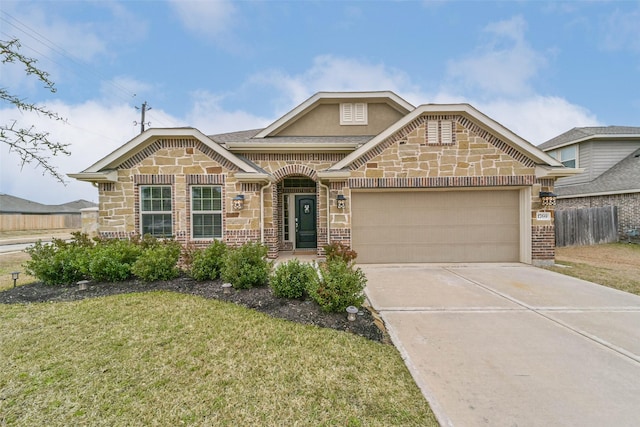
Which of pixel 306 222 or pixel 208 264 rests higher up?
pixel 306 222

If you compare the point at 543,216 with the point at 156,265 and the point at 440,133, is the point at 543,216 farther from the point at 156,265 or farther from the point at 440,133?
the point at 156,265

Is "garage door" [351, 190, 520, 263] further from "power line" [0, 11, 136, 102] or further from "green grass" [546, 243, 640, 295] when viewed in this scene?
"power line" [0, 11, 136, 102]

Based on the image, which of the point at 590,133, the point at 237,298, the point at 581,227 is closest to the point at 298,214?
the point at 237,298

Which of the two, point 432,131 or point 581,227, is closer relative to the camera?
point 432,131

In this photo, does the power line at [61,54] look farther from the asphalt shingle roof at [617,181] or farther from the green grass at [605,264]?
the asphalt shingle roof at [617,181]

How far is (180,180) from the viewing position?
8125mm

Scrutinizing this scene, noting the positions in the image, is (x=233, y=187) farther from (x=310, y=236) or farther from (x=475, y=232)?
(x=475, y=232)

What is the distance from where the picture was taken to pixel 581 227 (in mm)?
12180

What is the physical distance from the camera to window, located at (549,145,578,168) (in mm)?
15910

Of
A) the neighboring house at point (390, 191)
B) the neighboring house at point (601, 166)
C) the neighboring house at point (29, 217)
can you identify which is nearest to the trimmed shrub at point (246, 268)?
the neighboring house at point (390, 191)

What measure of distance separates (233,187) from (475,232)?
7606 mm

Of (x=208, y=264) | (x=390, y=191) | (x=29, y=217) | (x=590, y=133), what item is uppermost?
(x=590, y=133)

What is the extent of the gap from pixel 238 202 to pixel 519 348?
23.4 ft

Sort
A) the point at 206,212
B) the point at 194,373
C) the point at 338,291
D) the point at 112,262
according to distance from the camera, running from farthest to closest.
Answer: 1. the point at 206,212
2. the point at 112,262
3. the point at 338,291
4. the point at 194,373
